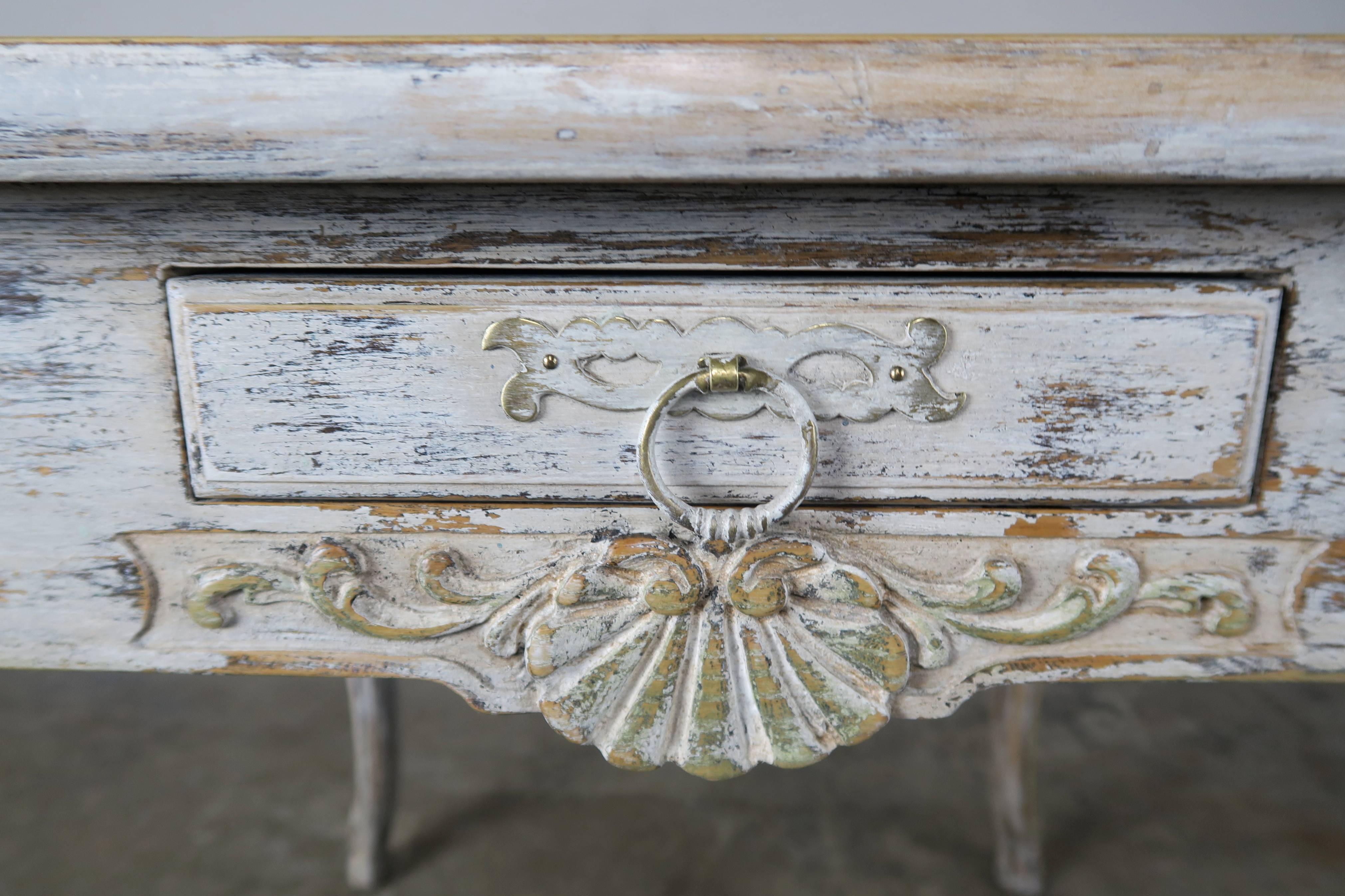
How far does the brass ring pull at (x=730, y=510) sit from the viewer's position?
320mm

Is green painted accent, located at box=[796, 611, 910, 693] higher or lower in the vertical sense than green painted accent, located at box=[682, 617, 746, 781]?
higher

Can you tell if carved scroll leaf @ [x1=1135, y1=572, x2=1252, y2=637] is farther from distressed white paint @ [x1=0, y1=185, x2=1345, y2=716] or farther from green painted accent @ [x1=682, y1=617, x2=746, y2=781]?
green painted accent @ [x1=682, y1=617, x2=746, y2=781]

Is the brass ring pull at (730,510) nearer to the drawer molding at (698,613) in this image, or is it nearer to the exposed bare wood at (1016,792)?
the drawer molding at (698,613)

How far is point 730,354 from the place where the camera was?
1.07ft

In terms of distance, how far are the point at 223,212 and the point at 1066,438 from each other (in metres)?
0.35

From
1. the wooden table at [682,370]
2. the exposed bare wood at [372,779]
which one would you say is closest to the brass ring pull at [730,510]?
the wooden table at [682,370]

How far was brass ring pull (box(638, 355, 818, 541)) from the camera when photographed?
12.6 inches

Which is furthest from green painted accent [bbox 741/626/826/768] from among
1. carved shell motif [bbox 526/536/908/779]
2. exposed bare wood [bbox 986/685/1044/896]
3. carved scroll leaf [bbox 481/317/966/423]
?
exposed bare wood [bbox 986/685/1044/896]

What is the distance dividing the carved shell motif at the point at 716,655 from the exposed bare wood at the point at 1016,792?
1.45 ft

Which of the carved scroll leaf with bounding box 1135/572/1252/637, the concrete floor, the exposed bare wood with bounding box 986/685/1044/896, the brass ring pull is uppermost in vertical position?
the brass ring pull

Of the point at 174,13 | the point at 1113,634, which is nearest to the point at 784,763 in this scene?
the point at 1113,634

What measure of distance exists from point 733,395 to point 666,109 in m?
0.12

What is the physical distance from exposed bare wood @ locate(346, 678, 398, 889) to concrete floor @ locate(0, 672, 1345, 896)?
0.03 metres

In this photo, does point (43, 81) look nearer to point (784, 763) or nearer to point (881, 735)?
point (784, 763)
